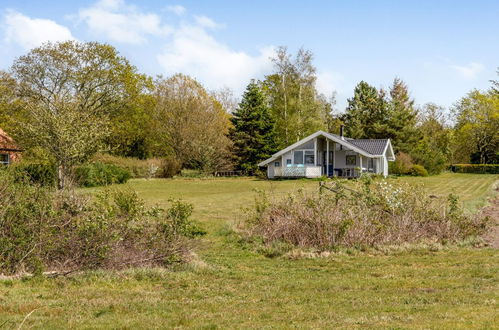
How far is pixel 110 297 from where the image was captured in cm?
681

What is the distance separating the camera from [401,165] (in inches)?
1700

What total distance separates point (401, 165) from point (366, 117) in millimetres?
13622

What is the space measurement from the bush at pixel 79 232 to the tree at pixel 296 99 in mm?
37380

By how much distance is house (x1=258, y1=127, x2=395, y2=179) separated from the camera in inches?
1574

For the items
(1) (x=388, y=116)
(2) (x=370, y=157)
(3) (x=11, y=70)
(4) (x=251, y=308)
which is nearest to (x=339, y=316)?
(4) (x=251, y=308)

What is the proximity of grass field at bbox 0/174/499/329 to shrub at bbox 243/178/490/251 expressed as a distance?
76cm

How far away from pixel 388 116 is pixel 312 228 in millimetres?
43207

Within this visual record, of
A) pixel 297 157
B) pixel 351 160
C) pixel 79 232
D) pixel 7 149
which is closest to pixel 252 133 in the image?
pixel 297 157

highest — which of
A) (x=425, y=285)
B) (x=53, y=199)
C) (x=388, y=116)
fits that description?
(x=388, y=116)

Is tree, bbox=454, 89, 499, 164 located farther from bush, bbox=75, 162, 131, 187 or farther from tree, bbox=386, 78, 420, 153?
bush, bbox=75, 162, 131, 187

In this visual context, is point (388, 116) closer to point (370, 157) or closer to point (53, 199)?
point (370, 157)

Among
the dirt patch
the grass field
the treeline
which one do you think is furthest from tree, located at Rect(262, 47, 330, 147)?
the grass field

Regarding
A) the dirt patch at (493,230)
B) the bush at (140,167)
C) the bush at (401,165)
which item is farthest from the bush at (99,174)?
the bush at (401,165)

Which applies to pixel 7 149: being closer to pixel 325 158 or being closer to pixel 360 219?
pixel 325 158
